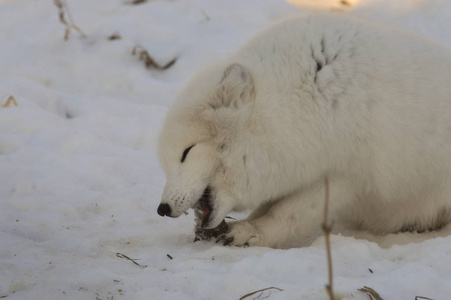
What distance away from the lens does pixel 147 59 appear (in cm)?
728

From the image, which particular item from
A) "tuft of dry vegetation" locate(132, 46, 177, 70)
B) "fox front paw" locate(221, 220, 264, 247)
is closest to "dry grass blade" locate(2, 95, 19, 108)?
"tuft of dry vegetation" locate(132, 46, 177, 70)

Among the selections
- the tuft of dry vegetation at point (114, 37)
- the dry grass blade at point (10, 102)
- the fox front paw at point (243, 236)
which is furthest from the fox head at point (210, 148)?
the tuft of dry vegetation at point (114, 37)

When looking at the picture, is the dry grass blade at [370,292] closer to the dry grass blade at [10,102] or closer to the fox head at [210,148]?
the fox head at [210,148]

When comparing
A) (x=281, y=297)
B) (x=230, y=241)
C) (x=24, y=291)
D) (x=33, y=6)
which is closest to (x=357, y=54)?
(x=230, y=241)

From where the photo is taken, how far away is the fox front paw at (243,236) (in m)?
3.88

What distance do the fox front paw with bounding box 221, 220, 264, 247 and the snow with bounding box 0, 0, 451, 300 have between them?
0.16 meters

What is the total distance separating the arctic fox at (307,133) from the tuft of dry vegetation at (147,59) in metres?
3.31

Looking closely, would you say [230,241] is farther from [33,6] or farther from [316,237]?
[33,6]

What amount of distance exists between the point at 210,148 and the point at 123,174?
1562mm

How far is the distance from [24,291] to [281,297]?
1173mm

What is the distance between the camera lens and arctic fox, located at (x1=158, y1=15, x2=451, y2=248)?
3812 mm

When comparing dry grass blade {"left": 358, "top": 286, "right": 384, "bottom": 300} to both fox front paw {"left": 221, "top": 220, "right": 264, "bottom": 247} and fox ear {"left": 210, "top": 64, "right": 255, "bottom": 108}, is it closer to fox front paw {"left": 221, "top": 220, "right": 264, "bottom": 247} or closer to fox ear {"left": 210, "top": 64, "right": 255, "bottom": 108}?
fox front paw {"left": 221, "top": 220, "right": 264, "bottom": 247}

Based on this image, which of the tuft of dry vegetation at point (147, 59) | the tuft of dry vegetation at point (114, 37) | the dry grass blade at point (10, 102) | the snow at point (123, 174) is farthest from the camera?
the tuft of dry vegetation at point (114, 37)

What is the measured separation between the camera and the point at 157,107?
6.57 metres
